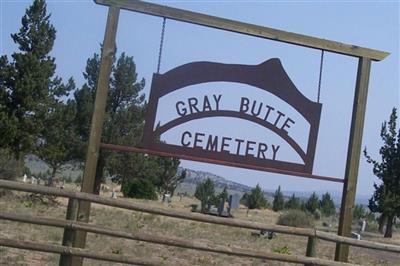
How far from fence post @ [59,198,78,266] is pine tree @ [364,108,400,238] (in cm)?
3258

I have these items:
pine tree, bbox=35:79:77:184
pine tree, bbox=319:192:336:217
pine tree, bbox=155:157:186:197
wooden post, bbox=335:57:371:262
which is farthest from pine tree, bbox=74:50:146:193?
wooden post, bbox=335:57:371:262

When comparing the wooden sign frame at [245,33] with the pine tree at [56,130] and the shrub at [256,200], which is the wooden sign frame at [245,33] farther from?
the shrub at [256,200]

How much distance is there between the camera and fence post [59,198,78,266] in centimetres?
747

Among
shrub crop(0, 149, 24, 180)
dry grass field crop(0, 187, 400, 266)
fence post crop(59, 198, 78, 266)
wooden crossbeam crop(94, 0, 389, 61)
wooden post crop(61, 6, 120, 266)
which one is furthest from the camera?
shrub crop(0, 149, 24, 180)

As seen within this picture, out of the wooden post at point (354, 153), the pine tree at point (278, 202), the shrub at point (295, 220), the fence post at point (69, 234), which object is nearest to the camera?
the fence post at point (69, 234)

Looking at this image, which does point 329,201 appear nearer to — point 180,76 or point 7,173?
point 7,173

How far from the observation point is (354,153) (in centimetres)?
845

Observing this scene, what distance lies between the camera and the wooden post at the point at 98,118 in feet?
25.1

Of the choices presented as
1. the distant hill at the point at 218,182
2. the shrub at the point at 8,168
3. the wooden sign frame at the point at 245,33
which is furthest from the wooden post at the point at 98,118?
the shrub at the point at 8,168

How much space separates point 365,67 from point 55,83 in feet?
106

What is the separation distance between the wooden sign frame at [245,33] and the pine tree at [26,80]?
28902 mm

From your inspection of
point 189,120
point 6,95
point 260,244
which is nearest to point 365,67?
point 189,120

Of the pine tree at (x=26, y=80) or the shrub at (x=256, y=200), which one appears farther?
the shrub at (x=256, y=200)

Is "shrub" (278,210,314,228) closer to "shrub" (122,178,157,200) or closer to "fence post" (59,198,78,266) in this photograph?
"shrub" (122,178,157,200)
